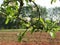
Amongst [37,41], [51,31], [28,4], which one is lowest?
[37,41]

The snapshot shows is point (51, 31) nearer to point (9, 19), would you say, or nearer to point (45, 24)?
point (45, 24)

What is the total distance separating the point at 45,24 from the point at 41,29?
0.10 feet

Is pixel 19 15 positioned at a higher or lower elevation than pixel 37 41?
higher

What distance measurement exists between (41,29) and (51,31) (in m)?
0.04

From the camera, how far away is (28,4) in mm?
889

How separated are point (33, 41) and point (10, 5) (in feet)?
14.5

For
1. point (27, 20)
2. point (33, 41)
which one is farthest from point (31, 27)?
point (33, 41)

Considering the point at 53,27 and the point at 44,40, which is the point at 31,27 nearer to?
the point at 53,27

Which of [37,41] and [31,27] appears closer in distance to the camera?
[31,27]

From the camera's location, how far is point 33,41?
524 centimetres

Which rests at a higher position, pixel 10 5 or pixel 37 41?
pixel 10 5

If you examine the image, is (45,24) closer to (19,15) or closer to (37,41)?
(19,15)

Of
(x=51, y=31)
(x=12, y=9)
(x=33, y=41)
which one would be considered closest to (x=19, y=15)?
(x=12, y=9)

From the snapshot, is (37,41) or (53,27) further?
(37,41)
